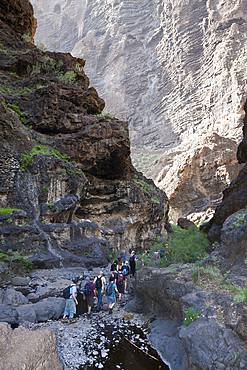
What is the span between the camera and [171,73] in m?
66.8

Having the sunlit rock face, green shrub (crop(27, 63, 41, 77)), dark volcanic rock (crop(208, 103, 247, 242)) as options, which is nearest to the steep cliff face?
green shrub (crop(27, 63, 41, 77))

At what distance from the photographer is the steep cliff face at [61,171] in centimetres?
1445

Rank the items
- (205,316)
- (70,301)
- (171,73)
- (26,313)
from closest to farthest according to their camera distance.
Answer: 1. (205,316)
2. (26,313)
3. (70,301)
4. (171,73)

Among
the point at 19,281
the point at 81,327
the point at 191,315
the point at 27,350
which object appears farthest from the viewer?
the point at 19,281

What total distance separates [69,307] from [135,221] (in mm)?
16356

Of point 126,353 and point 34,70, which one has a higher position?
point 34,70

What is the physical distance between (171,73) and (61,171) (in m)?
62.2

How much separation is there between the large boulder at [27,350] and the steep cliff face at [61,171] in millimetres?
9358

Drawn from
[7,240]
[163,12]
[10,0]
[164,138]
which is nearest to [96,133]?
[7,240]

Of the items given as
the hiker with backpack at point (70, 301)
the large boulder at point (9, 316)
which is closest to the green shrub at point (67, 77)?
the hiker with backpack at point (70, 301)

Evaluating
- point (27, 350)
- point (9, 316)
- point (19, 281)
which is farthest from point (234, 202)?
point (19, 281)

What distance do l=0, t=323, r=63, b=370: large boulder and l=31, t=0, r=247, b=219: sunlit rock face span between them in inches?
1398

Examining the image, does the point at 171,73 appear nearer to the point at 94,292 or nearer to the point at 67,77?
the point at 67,77

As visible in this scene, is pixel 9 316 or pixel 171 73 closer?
pixel 9 316
